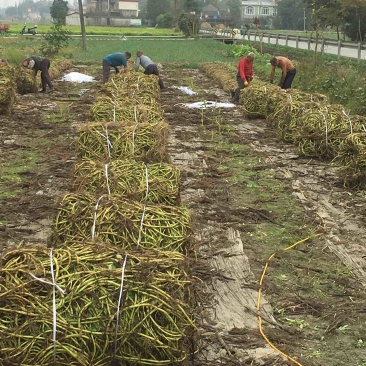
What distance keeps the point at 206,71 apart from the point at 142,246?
Result: 2223 cm

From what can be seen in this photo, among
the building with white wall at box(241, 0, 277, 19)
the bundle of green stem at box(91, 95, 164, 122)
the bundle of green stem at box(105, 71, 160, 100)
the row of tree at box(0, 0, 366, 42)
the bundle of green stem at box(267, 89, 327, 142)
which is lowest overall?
the building with white wall at box(241, 0, 277, 19)

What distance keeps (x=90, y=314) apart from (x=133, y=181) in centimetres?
251

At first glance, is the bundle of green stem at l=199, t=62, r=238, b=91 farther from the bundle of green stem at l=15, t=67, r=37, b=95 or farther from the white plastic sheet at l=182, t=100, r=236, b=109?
the bundle of green stem at l=15, t=67, r=37, b=95

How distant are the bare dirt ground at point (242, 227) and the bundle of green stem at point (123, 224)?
2.05ft

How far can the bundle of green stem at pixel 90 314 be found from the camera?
3.61m

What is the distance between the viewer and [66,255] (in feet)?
13.2

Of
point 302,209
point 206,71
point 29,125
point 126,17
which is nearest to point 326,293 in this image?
point 302,209

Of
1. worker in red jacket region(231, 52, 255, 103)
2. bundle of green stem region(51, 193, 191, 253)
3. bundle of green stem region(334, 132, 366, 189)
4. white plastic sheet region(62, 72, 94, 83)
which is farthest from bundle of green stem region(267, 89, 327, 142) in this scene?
white plastic sheet region(62, 72, 94, 83)

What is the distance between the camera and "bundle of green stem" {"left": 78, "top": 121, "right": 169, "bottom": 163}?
792 cm

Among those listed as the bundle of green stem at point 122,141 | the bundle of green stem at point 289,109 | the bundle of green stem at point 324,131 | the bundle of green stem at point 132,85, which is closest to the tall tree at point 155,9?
the bundle of green stem at point 132,85

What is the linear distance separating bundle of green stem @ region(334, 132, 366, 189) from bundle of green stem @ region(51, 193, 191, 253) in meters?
4.57

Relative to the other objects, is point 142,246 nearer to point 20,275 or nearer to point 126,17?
point 20,275

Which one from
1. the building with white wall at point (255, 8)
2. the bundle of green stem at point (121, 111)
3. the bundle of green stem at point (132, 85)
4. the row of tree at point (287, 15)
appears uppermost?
the bundle of green stem at point (121, 111)

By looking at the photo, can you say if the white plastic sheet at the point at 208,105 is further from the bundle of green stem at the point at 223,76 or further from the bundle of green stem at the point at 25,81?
the bundle of green stem at the point at 25,81
